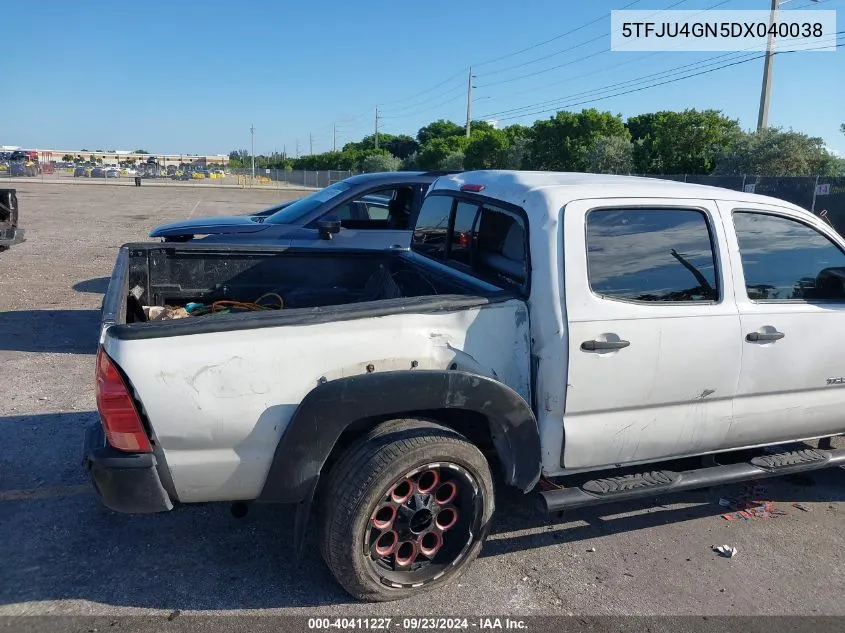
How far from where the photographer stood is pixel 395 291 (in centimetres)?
452

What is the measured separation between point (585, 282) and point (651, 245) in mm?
525

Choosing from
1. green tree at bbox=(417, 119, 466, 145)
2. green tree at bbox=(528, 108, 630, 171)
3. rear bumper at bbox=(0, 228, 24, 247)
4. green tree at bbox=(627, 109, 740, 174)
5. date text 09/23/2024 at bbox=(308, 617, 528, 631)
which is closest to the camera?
date text 09/23/2024 at bbox=(308, 617, 528, 631)

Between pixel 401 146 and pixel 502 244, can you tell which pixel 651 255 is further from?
pixel 401 146

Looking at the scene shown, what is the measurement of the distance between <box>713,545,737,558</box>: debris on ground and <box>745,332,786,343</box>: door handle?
1142 mm

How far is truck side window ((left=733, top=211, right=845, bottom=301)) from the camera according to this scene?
3625mm

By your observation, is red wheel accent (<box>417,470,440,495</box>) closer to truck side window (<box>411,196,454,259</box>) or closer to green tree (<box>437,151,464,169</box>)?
truck side window (<box>411,196,454,259</box>)

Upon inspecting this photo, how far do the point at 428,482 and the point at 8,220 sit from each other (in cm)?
965

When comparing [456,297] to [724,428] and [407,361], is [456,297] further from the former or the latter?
[724,428]

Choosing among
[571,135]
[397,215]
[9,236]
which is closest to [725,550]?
[397,215]

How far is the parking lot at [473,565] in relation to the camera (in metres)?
3.12

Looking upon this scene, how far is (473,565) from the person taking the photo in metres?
3.45

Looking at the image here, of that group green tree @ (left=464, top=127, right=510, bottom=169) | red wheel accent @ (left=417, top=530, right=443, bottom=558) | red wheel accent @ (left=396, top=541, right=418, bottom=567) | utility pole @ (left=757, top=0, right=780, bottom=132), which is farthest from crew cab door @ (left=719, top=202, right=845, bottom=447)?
green tree @ (left=464, top=127, right=510, bottom=169)

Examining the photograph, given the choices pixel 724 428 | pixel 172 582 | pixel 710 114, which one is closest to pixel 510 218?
pixel 724 428

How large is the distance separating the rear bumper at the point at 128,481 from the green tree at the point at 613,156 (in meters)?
30.7
